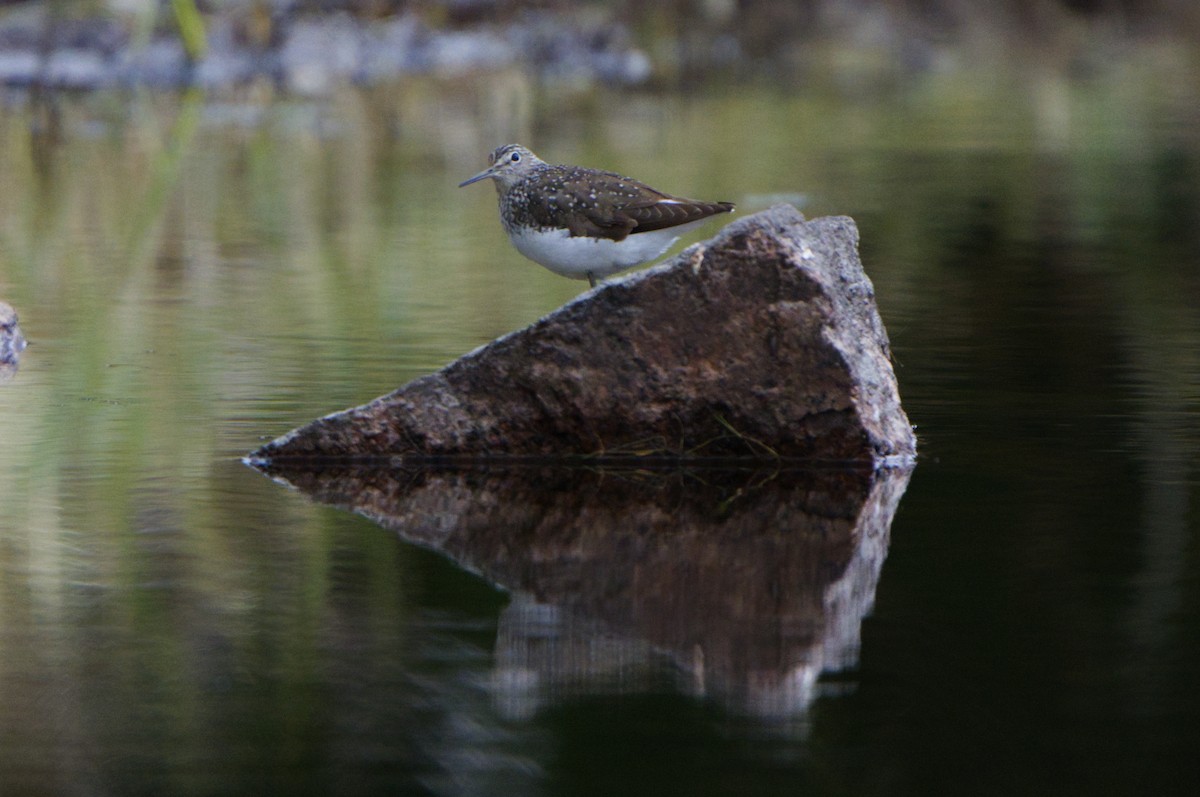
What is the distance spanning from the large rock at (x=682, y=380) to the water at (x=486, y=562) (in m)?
0.38

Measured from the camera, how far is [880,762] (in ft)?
12.6

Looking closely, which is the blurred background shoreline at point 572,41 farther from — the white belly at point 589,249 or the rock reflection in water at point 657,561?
the rock reflection in water at point 657,561

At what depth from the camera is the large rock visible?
6555 mm

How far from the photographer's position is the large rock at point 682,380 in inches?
258

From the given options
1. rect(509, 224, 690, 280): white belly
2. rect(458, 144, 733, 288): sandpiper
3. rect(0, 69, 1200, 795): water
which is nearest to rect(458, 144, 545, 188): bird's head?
rect(458, 144, 733, 288): sandpiper

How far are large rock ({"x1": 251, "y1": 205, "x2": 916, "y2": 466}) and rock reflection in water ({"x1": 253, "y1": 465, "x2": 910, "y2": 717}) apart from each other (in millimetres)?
149

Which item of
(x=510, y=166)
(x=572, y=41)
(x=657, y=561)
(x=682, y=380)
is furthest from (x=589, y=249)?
(x=572, y=41)

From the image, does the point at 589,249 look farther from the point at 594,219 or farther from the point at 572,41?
the point at 572,41

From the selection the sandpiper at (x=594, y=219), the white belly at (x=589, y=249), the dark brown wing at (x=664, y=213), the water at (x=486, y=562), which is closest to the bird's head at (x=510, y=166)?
the sandpiper at (x=594, y=219)

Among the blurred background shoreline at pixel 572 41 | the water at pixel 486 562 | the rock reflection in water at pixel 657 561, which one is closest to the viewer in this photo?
the water at pixel 486 562

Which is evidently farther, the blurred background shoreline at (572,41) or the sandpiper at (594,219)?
the blurred background shoreline at (572,41)

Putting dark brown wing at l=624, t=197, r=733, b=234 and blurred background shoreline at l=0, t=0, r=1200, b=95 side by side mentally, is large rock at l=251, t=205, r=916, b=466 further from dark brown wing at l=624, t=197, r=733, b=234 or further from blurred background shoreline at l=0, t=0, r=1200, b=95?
blurred background shoreline at l=0, t=0, r=1200, b=95

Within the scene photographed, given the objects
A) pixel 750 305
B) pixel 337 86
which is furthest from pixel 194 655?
pixel 337 86

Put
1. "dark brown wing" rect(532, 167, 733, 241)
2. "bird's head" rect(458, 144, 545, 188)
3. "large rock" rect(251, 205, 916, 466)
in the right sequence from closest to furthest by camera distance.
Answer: "large rock" rect(251, 205, 916, 466)
"dark brown wing" rect(532, 167, 733, 241)
"bird's head" rect(458, 144, 545, 188)
